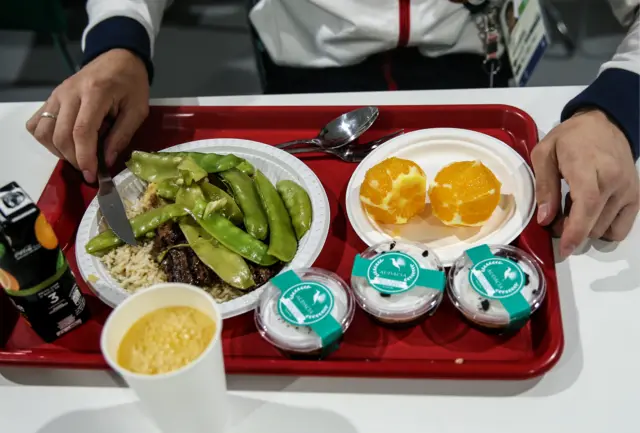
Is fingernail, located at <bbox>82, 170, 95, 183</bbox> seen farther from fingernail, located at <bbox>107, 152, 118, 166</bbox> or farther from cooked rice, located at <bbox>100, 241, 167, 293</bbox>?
cooked rice, located at <bbox>100, 241, 167, 293</bbox>

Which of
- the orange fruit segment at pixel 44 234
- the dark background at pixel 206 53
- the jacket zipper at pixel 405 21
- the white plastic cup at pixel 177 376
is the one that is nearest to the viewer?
the white plastic cup at pixel 177 376

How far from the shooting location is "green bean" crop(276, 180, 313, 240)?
3.87 ft

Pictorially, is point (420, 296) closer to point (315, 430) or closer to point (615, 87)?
point (315, 430)

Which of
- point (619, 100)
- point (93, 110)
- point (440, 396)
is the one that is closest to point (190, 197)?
point (93, 110)

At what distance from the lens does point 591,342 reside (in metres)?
1.00

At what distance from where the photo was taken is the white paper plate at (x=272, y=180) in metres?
1.08

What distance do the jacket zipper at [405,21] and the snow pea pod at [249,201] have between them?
549mm

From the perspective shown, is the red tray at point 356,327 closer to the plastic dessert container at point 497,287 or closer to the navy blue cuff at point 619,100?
the plastic dessert container at point 497,287

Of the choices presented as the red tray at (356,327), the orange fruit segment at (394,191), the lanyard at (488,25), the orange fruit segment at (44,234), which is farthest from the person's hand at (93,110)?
the lanyard at (488,25)

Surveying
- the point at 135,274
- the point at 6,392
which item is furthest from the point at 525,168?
the point at 6,392

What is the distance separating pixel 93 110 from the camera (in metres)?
1.24

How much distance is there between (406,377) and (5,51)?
2.80 meters

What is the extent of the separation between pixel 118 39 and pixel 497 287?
A: 99 centimetres

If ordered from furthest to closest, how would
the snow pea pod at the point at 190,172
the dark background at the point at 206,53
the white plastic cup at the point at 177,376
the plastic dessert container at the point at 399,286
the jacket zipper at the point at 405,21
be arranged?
the dark background at the point at 206,53, the jacket zipper at the point at 405,21, the snow pea pod at the point at 190,172, the plastic dessert container at the point at 399,286, the white plastic cup at the point at 177,376
